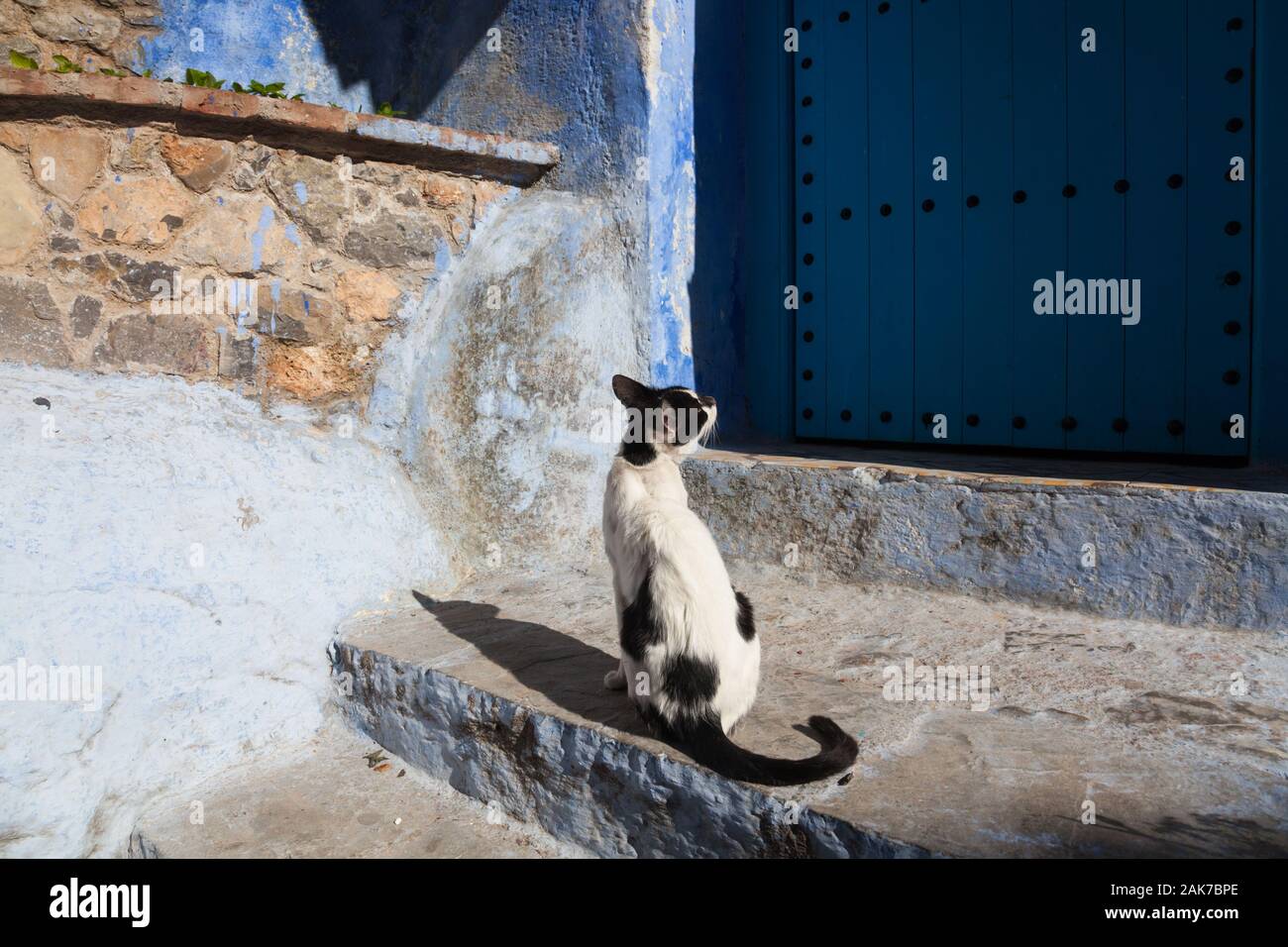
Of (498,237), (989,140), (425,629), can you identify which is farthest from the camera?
(498,237)

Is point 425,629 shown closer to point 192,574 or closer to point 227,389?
point 192,574

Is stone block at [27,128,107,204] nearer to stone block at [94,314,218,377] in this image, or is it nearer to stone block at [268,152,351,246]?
stone block at [94,314,218,377]

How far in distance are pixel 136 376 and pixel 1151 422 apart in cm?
360

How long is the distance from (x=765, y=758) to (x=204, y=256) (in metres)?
2.64

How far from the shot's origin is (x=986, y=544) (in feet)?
9.66

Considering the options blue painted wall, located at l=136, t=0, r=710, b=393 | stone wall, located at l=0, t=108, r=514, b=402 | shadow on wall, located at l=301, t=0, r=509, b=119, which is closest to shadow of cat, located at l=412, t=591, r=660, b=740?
stone wall, located at l=0, t=108, r=514, b=402

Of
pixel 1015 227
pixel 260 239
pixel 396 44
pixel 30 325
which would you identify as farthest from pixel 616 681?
pixel 396 44

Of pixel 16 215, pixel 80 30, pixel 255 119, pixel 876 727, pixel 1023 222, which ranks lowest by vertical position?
pixel 876 727

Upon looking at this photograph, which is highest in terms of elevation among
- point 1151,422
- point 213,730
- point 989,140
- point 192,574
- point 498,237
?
point 989,140

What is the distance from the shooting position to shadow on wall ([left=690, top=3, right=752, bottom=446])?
13.5 ft

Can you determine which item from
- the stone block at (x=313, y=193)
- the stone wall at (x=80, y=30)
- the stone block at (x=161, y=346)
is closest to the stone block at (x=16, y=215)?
the stone block at (x=161, y=346)

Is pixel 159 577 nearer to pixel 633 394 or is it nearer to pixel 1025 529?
pixel 633 394

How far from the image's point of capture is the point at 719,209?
4.24m

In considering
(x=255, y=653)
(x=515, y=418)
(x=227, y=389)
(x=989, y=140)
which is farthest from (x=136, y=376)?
(x=989, y=140)
